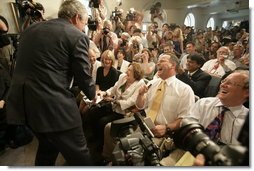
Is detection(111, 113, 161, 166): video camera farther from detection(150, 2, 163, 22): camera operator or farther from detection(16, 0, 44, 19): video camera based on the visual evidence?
detection(16, 0, 44, 19): video camera

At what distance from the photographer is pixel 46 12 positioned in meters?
1.49

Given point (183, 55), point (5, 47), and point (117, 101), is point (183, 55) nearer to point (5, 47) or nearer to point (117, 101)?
point (117, 101)

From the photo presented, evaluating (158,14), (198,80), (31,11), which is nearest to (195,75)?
(198,80)

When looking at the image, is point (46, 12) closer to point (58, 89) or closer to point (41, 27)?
point (41, 27)

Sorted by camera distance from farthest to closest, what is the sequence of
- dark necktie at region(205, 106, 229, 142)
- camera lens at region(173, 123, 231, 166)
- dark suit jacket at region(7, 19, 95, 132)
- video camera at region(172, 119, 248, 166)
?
dark necktie at region(205, 106, 229, 142), dark suit jacket at region(7, 19, 95, 132), camera lens at region(173, 123, 231, 166), video camera at region(172, 119, 248, 166)

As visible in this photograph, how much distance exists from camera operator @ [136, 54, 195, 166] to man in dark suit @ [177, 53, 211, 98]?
0.03 metres

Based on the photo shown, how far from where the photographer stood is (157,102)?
1578 mm

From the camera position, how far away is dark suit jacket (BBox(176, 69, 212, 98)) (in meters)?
1.48

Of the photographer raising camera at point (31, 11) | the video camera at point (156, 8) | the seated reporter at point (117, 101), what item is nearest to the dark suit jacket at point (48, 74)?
the photographer raising camera at point (31, 11)

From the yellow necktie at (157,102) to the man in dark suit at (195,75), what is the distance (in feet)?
0.40

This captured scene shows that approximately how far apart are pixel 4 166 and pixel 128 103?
825 millimetres

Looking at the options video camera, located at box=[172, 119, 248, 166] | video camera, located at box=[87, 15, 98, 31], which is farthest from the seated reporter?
video camera, located at box=[172, 119, 248, 166]

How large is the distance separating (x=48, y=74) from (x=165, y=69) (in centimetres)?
69

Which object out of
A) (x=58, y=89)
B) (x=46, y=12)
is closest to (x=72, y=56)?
(x=58, y=89)
